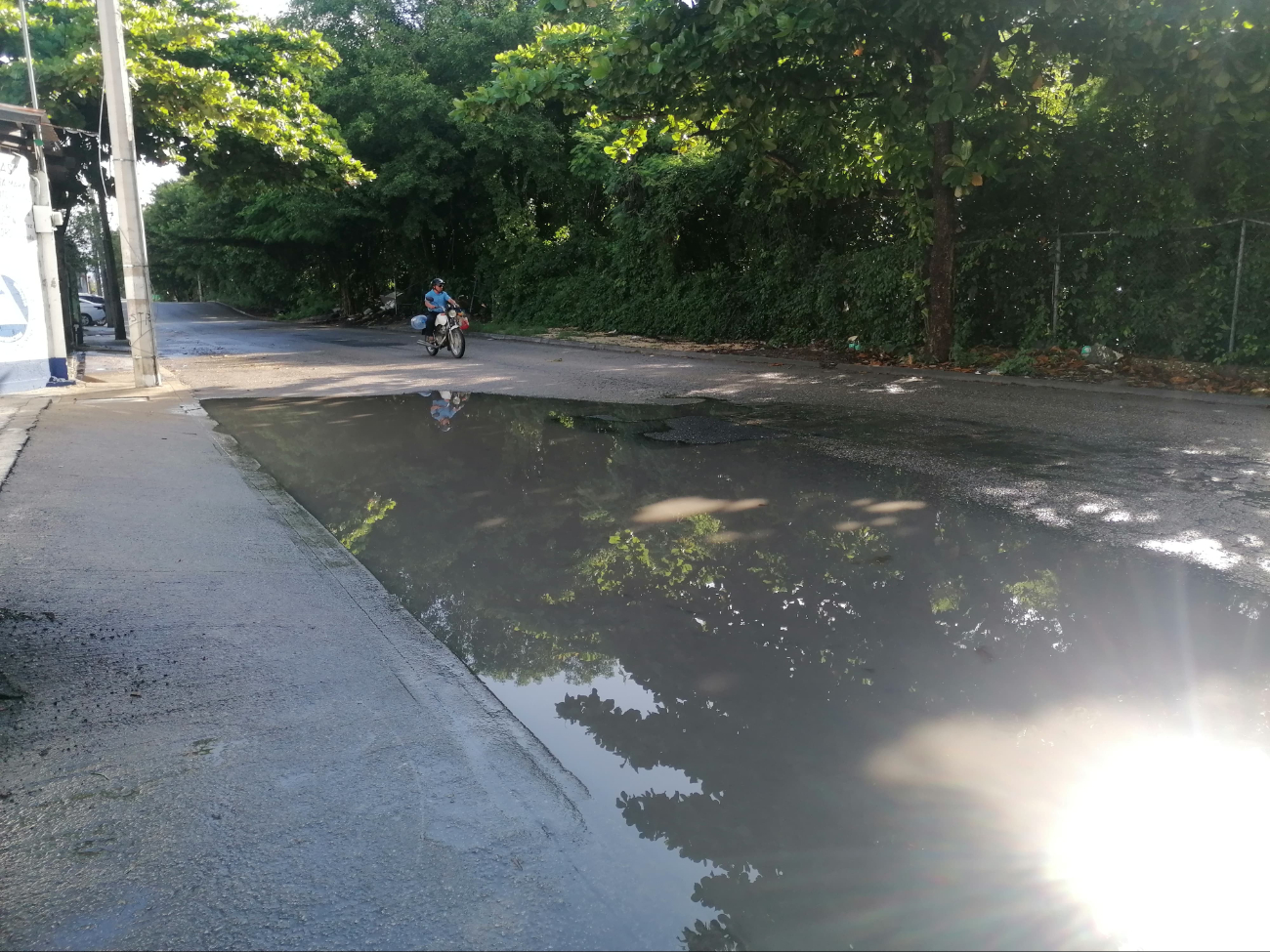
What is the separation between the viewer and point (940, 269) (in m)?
15.8

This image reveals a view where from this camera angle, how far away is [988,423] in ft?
34.1

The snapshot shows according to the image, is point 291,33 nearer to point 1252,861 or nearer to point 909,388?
point 909,388

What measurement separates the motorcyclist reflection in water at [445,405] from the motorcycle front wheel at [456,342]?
6069mm

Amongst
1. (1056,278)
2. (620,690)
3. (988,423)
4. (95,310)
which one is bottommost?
(620,690)

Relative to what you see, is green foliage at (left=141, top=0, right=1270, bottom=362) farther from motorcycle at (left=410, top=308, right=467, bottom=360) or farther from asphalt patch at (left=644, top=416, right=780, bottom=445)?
asphalt patch at (left=644, top=416, right=780, bottom=445)

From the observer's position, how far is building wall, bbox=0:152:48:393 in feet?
35.4

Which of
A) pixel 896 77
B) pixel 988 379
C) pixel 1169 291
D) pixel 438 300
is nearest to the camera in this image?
pixel 896 77

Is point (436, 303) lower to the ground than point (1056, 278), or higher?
lower

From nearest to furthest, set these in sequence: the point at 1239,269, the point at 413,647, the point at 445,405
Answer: the point at 413,647
the point at 1239,269
the point at 445,405

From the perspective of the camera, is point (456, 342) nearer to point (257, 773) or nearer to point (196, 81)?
point (196, 81)

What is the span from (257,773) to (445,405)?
9872 mm

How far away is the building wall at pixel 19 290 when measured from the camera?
10.8 metres

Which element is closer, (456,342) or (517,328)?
(456,342)

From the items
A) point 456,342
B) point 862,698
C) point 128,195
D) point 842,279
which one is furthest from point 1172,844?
point 456,342
